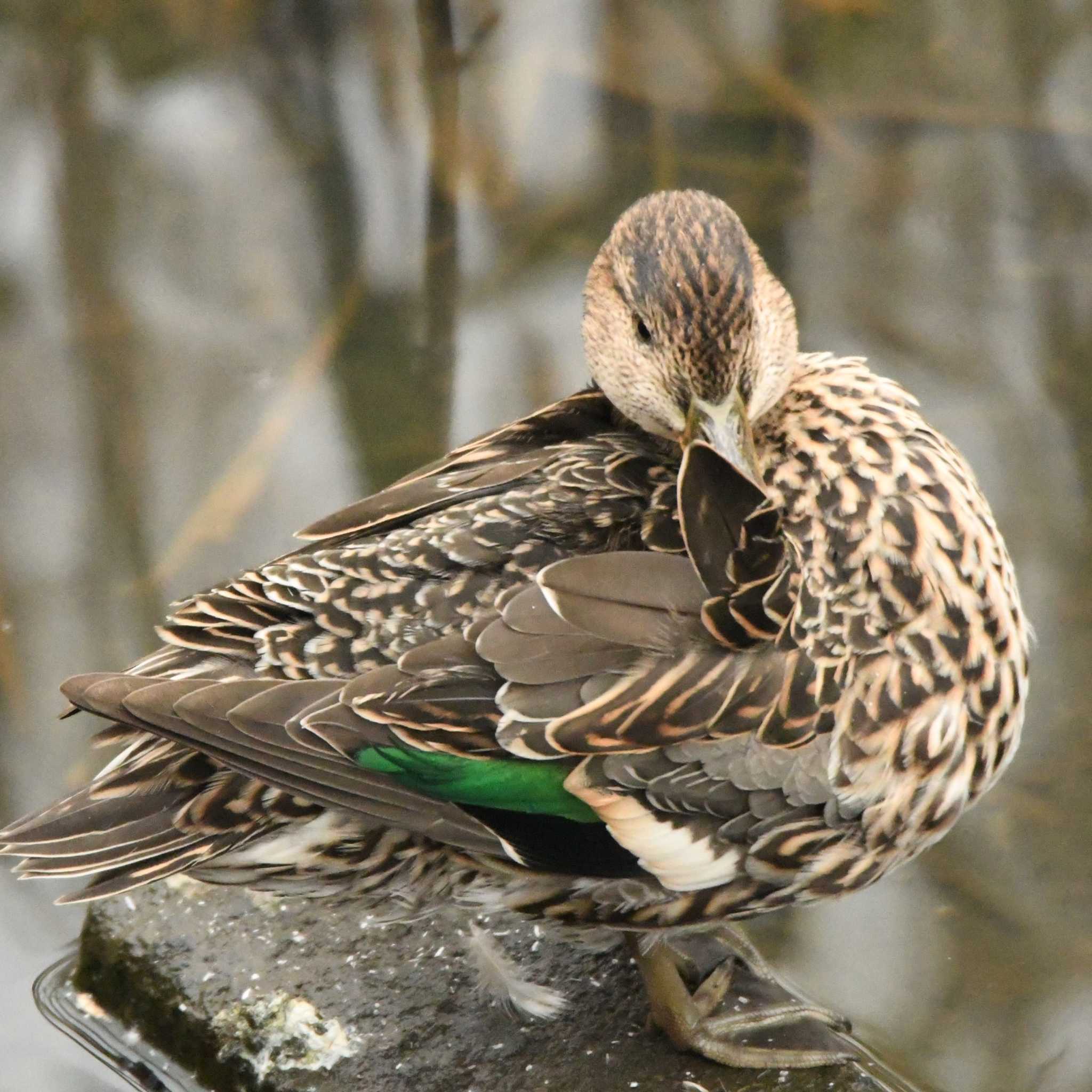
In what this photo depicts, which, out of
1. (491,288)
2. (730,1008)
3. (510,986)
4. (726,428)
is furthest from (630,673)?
(491,288)

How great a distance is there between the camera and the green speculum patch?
337cm

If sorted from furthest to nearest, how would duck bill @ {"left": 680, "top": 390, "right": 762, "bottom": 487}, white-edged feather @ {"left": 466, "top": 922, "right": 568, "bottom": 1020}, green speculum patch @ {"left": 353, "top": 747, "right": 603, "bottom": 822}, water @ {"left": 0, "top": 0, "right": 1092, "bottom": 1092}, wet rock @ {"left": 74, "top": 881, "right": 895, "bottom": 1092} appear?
water @ {"left": 0, "top": 0, "right": 1092, "bottom": 1092} → white-edged feather @ {"left": 466, "top": 922, "right": 568, "bottom": 1020} → wet rock @ {"left": 74, "top": 881, "right": 895, "bottom": 1092} → duck bill @ {"left": 680, "top": 390, "right": 762, "bottom": 487} → green speculum patch @ {"left": 353, "top": 747, "right": 603, "bottom": 822}

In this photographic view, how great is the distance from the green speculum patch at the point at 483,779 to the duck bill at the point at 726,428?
0.74m

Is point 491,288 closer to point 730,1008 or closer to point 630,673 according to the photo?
point 730,1008

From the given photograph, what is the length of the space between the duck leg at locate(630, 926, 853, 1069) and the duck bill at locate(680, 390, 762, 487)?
3.58 ft

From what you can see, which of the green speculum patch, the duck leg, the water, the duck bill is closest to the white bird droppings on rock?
the water

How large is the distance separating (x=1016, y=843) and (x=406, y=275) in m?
3.34

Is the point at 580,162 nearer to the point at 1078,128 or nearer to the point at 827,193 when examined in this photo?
the point at 827,193

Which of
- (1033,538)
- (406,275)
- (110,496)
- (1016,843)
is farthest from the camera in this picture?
(406,275)

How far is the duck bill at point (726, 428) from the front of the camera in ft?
12.0

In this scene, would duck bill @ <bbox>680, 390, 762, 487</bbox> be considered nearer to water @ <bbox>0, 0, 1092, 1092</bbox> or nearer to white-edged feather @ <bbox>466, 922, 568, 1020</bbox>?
white-edged feather @ <bbox>466, 922, 568, 1020</bbox>

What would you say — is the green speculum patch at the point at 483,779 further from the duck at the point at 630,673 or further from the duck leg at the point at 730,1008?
the duck leg at the point at 730,1008

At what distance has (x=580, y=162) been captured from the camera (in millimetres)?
7320

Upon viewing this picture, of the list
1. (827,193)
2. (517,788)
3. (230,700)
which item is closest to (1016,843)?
A: (517,788)
